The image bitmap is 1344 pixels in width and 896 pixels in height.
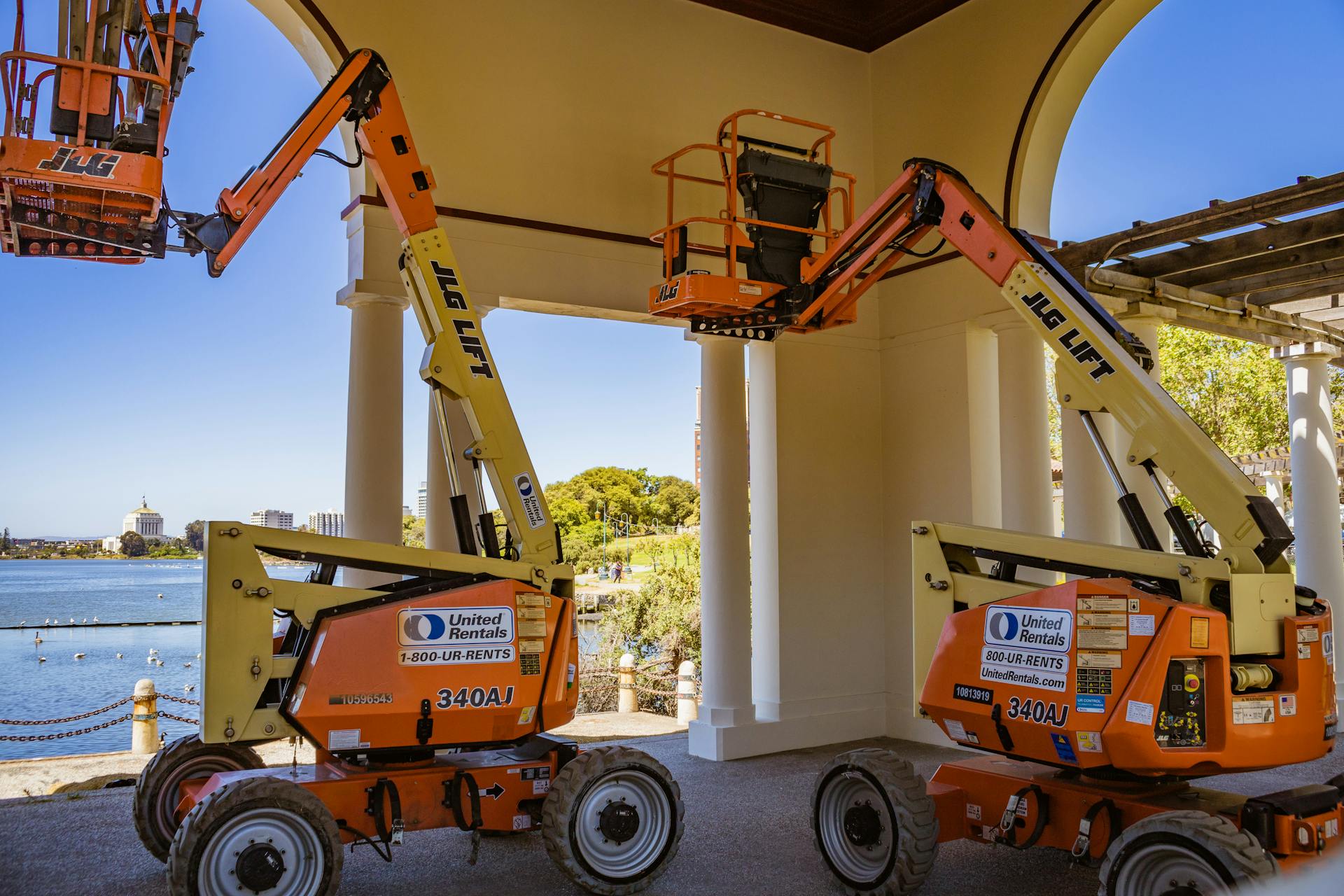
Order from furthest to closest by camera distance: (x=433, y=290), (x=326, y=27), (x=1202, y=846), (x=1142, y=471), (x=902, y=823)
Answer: (x=1142, y=471) < (x=326, y=27) < (x=433, y=290) < (x=902, y=823) < (x=1202, y=846)

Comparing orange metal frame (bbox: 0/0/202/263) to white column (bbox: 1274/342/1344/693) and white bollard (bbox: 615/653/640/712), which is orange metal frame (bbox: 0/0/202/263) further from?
white column (bbox: 1274/342/1344/693)

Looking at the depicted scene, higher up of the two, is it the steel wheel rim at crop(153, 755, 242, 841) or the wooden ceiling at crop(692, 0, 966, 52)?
the wooden ceiling at crop(692, 0, 966, 52)

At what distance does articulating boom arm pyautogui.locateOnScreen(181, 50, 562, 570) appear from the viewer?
654cm

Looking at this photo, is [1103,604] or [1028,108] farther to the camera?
[1028,108]

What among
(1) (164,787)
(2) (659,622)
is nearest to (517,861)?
(1) (164,787)

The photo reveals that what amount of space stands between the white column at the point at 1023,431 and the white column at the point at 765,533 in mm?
2314

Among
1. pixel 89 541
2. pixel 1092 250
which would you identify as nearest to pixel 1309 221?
pixel 1092 250

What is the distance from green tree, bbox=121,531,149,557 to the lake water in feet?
6.65

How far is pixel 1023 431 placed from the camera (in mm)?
10297

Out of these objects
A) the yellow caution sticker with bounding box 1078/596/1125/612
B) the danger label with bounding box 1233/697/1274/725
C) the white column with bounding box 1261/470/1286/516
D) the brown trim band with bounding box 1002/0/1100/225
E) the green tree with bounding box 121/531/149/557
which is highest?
the brown trim band with bounding box 1002/0/1100/225

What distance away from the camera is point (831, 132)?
31.7ft

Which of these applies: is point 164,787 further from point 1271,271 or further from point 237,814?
point 1271,271

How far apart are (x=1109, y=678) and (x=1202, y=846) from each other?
897 mm

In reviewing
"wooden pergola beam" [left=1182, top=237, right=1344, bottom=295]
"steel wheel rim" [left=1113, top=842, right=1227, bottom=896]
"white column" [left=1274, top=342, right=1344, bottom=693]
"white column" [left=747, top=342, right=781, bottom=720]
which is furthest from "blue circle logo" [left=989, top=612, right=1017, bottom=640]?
"white column" [left=1274, top=342, right=1344, bottom=693]
